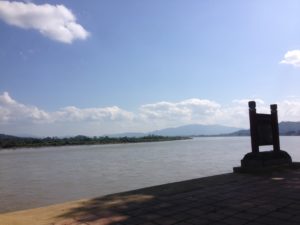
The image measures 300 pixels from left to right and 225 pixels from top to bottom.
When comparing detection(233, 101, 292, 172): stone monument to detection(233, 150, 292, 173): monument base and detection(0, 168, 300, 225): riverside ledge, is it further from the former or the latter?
detection(0, 168, 300, 225): riverside ledge

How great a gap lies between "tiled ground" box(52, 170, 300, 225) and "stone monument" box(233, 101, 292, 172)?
1670 millimetres

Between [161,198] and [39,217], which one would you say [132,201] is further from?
[39,217]

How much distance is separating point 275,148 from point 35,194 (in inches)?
371

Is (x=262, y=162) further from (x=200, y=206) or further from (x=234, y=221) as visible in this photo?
(x=234, y=221)

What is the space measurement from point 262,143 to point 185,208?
16.2 feet

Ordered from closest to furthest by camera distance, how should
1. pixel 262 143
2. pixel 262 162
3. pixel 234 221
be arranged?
pixel 234 221 < pixel 262 162 < pixel 262 143

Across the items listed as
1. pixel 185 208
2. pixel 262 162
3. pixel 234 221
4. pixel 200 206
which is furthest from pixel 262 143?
pixel 234 221

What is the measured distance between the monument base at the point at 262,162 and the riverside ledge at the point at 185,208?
1.75m

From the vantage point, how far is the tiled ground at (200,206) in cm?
397

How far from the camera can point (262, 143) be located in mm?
8836

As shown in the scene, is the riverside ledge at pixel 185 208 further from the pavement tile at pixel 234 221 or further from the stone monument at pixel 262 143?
the stone monument at pixel 262 143

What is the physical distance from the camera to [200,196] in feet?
17.5

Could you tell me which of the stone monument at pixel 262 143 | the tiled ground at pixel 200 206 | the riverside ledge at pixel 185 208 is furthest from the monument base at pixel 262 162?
the riverside ledge at pixel 185 208

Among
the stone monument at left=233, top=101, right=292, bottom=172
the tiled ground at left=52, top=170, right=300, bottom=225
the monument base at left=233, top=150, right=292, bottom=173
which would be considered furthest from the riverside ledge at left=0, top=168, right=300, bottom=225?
the stone monument at left=233, top=101, right=292, bottom=172
